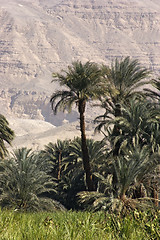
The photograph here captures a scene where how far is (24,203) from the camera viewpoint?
23.7 metres

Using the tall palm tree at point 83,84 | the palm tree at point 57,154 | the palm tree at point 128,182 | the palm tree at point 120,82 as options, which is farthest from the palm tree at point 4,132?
the palm tree at point 57,154

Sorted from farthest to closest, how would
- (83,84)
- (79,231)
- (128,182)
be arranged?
(83,84) → (128,182) → (79,231)

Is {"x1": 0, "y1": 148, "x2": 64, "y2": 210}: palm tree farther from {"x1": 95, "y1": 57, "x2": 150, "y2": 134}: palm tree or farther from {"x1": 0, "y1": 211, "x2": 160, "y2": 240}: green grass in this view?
{"x1": 0, "y1": 211, "x2": 160, "y2": 240}: green grass

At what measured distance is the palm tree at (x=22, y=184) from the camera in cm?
2353

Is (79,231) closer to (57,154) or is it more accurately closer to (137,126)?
(137,126)

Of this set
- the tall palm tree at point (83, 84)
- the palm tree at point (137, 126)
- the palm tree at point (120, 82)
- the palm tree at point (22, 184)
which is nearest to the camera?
the palm tree at point (137, 126)

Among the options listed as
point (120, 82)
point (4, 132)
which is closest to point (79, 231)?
point (120, 82)

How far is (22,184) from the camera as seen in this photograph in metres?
23.8

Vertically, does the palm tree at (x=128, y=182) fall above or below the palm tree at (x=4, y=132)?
below

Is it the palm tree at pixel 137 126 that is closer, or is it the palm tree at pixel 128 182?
the palm tree at pixel 128 182

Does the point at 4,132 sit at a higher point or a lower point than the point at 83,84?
lower

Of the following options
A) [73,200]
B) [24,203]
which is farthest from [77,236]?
[73,200]

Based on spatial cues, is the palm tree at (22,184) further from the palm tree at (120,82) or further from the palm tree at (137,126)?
the palm tree at (120,82)

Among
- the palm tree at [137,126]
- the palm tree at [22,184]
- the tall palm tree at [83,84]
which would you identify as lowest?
the palm tree at [22,184]
